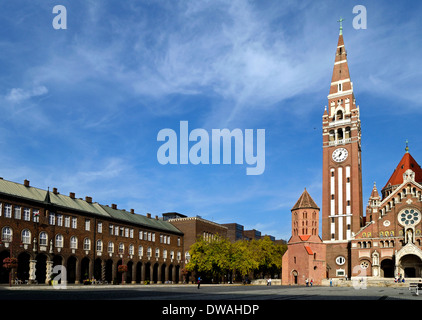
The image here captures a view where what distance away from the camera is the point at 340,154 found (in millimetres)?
93250

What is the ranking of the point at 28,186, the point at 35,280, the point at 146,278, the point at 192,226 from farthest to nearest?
the point at 192,226
the point at 146,278
the point at 28,186
the point at 35,280

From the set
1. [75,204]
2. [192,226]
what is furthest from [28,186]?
[192,226]

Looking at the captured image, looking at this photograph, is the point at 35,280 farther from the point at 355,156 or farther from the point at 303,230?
the point at 355,156

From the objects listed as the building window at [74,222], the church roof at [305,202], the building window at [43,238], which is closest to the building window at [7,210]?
the building window at [43,238]

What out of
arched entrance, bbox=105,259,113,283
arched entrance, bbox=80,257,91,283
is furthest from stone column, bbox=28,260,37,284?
arched entrance, bbox=105,259,113,283

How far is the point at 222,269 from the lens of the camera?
80.1m

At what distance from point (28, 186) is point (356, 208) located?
57.6 metres

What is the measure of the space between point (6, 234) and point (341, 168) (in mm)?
61700

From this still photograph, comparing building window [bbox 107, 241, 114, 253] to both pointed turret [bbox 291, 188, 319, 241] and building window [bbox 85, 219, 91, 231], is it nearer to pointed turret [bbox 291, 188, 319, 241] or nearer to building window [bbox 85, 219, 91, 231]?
building window [bbox 85, 219, 91, 231]

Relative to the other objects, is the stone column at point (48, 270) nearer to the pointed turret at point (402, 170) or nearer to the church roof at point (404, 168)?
the pointed turret at point (402, 170)

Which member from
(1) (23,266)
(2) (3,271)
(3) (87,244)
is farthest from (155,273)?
(2) (3,271)

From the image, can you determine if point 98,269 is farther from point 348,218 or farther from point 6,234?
point 348,218

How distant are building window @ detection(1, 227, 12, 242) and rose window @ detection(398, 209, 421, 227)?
62.1 m
